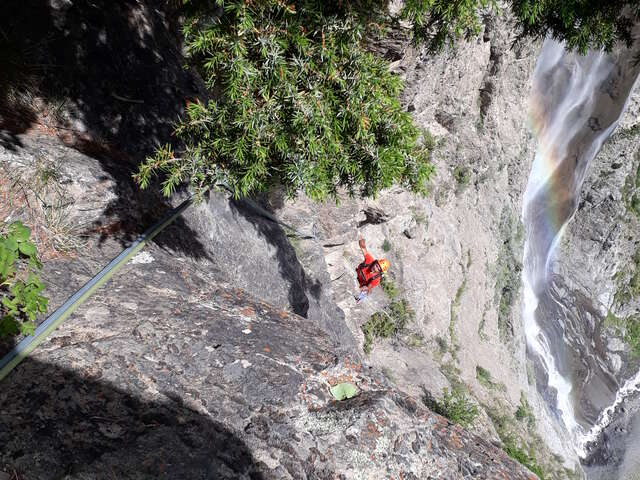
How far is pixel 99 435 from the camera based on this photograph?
8.41 feet

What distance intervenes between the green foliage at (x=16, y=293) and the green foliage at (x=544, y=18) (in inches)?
147

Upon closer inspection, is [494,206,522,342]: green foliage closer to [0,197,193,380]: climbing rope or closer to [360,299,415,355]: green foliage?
[360,299,415,355]: green foliage

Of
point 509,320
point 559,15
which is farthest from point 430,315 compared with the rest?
point 559,15

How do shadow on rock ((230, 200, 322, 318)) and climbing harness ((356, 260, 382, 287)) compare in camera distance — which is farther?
A: climbing harness ((356, 260, 382, 287))

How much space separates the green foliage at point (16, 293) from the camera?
9.69 feet

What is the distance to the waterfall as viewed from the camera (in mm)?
21484

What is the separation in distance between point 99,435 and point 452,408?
10.5 metres

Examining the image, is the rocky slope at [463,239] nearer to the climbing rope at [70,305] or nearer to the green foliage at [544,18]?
the green foliage at [544,18]

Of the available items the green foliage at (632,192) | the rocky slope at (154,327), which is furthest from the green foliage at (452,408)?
the green foliage at (632,192)

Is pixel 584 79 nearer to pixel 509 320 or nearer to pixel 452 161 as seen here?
pixel 452 161

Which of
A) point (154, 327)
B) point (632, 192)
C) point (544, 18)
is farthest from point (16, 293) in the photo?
point (632, 192)

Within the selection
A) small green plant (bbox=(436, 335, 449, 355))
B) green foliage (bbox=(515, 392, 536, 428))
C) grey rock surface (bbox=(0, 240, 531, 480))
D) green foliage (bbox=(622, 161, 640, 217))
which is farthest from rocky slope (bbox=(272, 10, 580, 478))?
green foliage (bbox=(622, 161, 640, 217))

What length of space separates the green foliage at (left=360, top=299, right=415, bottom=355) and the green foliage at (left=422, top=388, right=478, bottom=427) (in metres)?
2.18

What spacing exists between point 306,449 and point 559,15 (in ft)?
17.0
